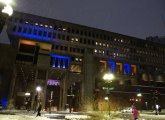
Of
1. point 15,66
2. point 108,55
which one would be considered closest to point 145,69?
point 108,55

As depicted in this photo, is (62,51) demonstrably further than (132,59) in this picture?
No

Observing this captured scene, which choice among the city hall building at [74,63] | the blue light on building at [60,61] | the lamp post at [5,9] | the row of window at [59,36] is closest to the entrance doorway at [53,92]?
the city hall building at [74,63]

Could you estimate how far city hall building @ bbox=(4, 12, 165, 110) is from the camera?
6431 cm

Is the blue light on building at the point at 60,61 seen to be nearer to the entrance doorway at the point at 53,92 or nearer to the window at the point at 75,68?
the window at the point at 75,68

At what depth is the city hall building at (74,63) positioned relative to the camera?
211 feet

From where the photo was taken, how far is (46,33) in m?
68.3

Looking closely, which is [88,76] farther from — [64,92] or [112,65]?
[112,65]

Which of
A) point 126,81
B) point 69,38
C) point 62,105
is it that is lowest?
point 62,105

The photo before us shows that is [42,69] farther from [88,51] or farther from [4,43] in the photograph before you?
[88,51]

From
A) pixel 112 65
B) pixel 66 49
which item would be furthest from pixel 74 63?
pixel 112 65

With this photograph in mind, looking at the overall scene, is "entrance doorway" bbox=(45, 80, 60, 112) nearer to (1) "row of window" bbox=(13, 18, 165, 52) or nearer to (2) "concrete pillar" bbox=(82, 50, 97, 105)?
(2) "concrete pillar" bbox=(82, 50, 97, 105)

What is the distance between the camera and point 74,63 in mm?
72125

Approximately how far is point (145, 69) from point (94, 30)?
30.5 m

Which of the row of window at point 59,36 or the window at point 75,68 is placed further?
the window at point 75,68
